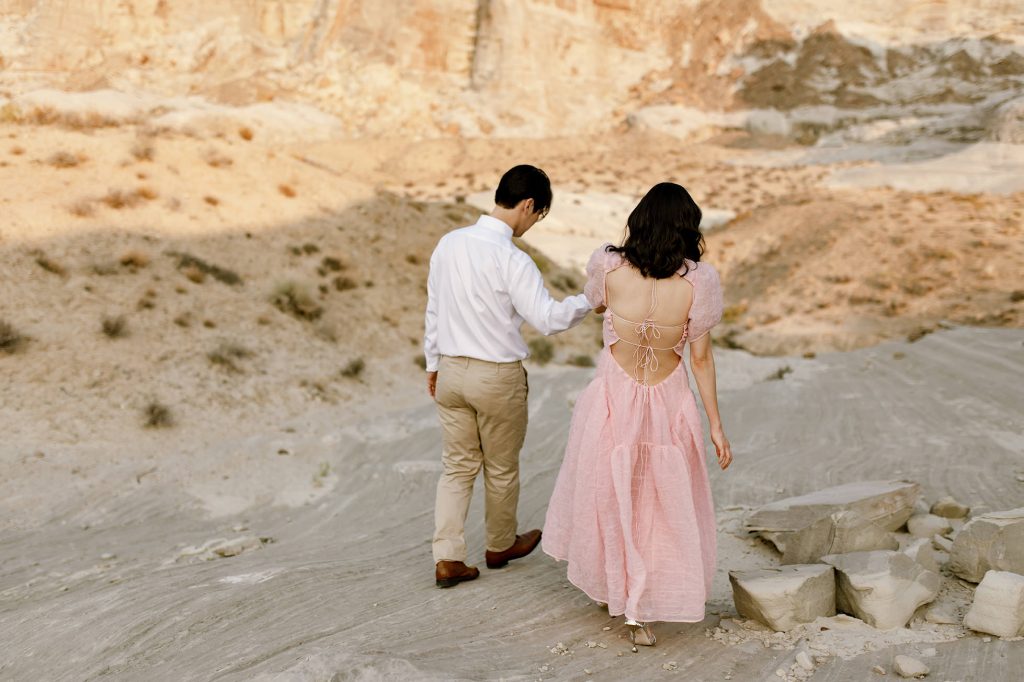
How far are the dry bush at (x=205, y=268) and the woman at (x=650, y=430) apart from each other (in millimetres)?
7443

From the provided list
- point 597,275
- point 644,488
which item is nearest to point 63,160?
point 597,275

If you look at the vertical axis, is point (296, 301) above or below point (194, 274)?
below

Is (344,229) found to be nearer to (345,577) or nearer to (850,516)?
(345,577)

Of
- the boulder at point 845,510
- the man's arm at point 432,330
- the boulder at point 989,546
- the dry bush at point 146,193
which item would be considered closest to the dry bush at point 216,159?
the dry bush at point 146,193

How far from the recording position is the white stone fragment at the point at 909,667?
263 cm

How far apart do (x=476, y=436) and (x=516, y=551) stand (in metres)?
0.71

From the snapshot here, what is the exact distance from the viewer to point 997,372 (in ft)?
26.3

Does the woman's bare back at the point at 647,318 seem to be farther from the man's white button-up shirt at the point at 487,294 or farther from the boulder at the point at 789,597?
the boulder at the point at 789,597

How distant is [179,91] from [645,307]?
3122 centimetres

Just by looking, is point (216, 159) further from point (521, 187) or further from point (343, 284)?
point (521, 187)

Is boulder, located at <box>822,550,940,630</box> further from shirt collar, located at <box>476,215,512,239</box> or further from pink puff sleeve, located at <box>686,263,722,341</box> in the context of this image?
shirt collar, located at <box>476,215,512,239</box>

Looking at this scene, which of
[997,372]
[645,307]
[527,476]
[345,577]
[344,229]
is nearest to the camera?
[645,307]

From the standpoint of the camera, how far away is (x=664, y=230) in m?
2.77

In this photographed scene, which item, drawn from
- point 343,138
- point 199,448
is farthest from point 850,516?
point 343,138
